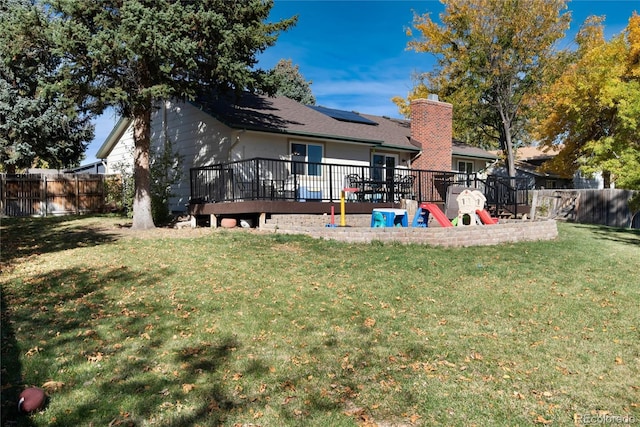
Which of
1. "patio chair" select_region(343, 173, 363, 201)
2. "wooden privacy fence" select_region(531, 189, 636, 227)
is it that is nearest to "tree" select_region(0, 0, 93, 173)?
"patio chair" select_region(343, 173, 363, 201)

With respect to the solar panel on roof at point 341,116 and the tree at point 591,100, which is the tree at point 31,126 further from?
the tree at point 591,100

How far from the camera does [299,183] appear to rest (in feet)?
51.9

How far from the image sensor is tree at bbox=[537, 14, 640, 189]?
2238cm

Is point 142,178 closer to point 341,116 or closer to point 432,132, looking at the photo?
point 341,116

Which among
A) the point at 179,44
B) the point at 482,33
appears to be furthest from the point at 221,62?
the point at 482,33

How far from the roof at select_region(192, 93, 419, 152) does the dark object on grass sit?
1107 cm

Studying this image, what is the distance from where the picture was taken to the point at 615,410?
3697 millimetres

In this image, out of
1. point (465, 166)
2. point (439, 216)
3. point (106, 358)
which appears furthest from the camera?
point (465, 166)

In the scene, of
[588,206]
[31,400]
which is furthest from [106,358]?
[588,206]

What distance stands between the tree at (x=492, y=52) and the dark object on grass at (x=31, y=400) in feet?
85.9

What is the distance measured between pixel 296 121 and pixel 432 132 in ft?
22.5

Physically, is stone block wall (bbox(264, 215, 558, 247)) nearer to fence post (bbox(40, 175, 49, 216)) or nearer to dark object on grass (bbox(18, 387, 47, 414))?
dark object on grass (bbox(18, 387, 47, 414))

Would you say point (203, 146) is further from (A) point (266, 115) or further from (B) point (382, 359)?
(B) point (382, 359)

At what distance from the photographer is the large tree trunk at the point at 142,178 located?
1253cm
